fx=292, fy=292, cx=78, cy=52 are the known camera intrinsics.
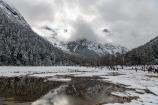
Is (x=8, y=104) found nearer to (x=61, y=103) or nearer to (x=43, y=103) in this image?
(x=43, y=103)

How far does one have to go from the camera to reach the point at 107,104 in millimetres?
33375

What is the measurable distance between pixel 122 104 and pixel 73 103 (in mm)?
6083

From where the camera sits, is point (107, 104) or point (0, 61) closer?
point (107, 104)

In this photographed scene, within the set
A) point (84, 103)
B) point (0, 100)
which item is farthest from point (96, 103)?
point (0, 100)

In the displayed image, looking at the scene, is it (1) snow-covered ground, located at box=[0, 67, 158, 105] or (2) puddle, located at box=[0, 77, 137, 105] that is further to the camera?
(1) snow-covered ground, located at box=[0, 67, 158, 105]

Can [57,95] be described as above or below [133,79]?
below

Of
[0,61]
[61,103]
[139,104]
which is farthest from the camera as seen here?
[0,61]

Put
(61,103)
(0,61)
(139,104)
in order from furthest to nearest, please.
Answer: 1. (0,61)
2. (61,103)
3. (139,104)

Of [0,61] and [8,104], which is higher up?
[0,61]

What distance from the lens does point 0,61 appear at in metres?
199

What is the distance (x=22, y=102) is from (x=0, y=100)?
9.47 ft

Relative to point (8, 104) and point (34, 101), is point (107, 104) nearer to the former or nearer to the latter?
point (34, 101)

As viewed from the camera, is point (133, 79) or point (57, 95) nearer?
point (57, 95)

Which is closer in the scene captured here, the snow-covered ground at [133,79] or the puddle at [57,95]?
the puddle at [57,95]
